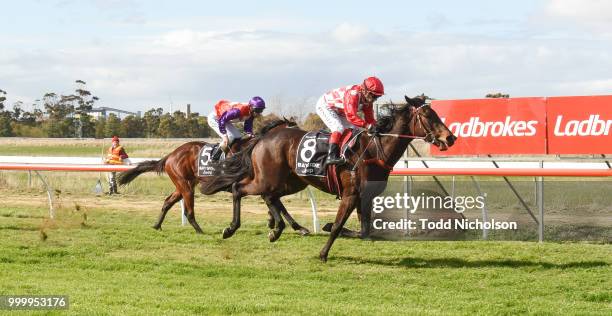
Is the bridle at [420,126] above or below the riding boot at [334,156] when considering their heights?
above

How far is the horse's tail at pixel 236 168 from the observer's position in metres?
9.52

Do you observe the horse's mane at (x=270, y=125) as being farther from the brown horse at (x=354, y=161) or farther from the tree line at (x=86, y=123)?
the tree line at (x=86, y=123)

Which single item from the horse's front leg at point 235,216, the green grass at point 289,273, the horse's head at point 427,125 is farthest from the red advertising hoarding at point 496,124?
the horse's front leg at point 235,216

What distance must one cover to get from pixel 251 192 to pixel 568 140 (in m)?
3.81

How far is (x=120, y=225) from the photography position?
1129cm

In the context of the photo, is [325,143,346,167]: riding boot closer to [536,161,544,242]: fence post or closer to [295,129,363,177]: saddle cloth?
[295,129,363,177]: saddle cloth

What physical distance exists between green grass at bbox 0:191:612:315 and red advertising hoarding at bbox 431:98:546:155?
1.77m

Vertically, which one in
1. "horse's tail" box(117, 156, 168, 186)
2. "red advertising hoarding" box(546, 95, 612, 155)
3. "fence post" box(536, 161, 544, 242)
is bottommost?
"fence post" box(536, 161, 544, 242)

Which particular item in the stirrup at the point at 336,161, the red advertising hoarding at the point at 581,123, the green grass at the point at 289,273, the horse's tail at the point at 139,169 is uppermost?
the red advertising hoarding at the point at 581,123

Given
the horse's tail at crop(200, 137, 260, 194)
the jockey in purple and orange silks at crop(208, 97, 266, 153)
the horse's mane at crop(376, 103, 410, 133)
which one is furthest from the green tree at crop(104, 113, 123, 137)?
the horse's mane at crop(376, 103, 410, 133)

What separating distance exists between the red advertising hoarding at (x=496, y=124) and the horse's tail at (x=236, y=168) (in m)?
2.56

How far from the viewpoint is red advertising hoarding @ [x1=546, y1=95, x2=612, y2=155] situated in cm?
1011

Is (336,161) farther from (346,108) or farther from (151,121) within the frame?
(151,121)

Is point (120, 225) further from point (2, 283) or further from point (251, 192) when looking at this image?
point (2, 283)
